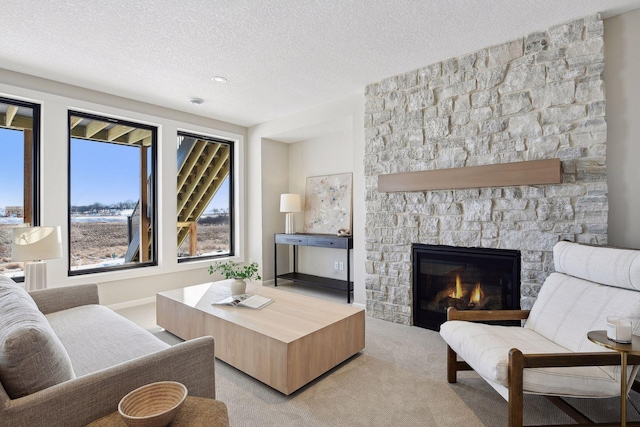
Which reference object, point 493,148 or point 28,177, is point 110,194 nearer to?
point 28,177

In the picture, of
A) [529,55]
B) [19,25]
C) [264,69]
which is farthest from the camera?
[264,69]

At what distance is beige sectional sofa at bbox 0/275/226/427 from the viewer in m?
1.11

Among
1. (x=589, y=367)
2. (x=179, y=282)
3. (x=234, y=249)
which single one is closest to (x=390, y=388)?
(x=589, y=367)

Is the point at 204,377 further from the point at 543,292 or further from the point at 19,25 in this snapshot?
the point at 19,25

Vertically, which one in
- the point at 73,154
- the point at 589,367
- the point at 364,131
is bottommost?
the point at 589,367

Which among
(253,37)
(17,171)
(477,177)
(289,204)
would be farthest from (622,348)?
(17,171)

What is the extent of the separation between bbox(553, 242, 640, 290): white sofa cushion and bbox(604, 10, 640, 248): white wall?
606mm

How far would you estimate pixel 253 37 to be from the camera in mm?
2729

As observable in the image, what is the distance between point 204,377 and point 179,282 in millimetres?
3435

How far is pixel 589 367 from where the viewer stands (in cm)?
166

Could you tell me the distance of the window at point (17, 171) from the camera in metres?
3.37

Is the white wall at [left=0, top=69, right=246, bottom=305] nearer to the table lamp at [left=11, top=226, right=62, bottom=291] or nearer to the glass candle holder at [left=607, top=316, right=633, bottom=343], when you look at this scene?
the table lamp at [left=11, top=226, right=62, bottom=291]

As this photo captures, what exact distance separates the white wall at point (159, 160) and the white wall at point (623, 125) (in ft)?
14.7

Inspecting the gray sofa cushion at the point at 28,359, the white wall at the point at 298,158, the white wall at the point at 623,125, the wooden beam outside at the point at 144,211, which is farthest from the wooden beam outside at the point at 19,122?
the white wall at the point at 623,125
